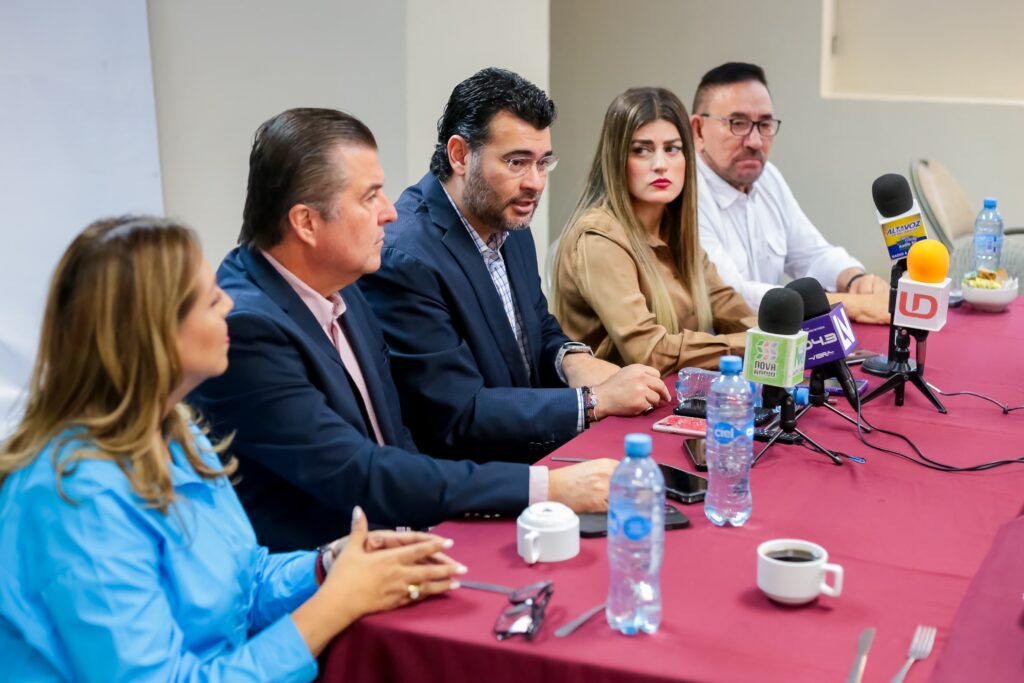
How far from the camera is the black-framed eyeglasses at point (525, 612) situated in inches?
49.4

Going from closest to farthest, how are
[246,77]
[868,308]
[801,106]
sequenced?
[868,308]
[246,77]
[801,106]

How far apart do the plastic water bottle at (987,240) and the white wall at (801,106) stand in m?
1.68

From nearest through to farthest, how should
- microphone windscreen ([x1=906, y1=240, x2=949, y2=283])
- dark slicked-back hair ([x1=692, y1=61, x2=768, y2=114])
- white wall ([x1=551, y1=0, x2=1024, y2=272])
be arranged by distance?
microphone windscreen ([x1=906, y1=240, x2=949, y2=283]), dark slicked-back hair ([x1=692, y1=61, x2=768, y2=114]), white wall ([x1=551, y1=0, x2=1024, y2=272])

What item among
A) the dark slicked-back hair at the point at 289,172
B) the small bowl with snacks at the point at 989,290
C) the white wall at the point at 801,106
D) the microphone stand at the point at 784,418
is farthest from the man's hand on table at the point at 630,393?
the white wall at the point at 801,106

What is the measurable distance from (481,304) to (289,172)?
716 mm

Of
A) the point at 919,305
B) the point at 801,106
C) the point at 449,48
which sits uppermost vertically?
the point at 449,48

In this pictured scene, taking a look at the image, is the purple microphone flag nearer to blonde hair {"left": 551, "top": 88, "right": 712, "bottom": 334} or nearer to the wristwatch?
the wristwatch

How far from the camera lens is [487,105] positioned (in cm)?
241

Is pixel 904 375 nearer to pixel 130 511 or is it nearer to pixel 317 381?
pixel 317 381

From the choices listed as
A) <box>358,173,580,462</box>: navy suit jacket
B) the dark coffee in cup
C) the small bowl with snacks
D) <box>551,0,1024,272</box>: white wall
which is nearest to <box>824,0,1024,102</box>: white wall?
<box>551,0,1024,272</box>: white wall

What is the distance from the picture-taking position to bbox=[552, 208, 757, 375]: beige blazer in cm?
263

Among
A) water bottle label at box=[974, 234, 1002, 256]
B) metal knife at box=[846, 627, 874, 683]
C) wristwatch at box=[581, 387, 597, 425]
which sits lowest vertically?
wristwatch at box=[581, 387, 597, 425]

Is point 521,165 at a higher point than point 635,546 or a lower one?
higher

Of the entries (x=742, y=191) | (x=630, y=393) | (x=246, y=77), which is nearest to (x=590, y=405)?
(x=630, y=393)
